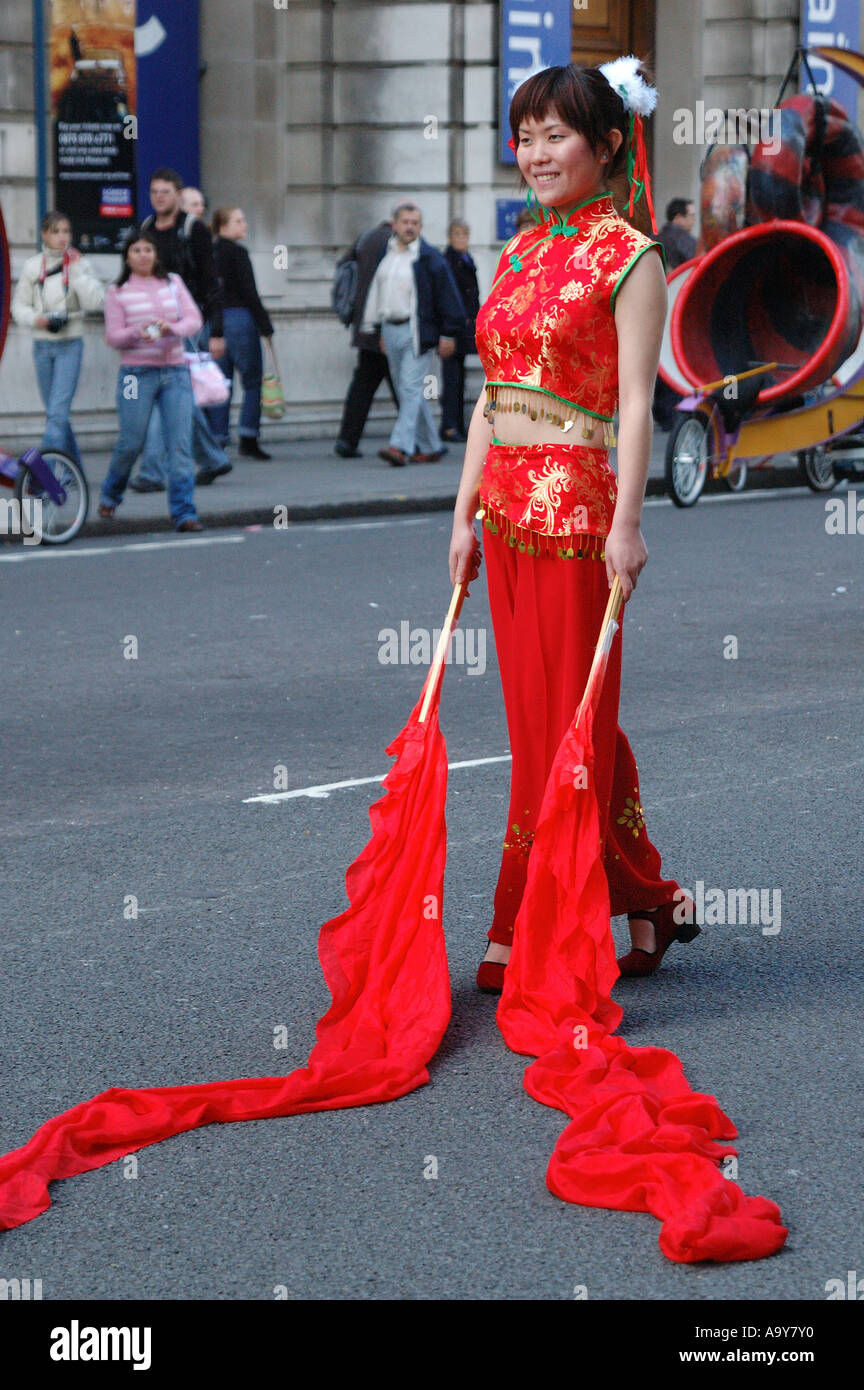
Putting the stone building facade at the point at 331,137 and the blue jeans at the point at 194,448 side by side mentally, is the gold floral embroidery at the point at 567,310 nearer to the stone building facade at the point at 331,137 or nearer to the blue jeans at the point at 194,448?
the blue jeans at the point at 194,448

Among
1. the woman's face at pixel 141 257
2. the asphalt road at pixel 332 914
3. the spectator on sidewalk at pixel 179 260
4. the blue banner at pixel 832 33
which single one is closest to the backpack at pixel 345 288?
the spectator on sidewalk at pixel 179 260

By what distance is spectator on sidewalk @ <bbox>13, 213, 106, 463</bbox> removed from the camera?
13805 millimetres

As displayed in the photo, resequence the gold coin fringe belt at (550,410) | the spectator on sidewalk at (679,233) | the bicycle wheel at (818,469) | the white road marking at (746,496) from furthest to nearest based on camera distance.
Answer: the spectator on sidewalk at (679,233) < the bicycle wheel at (818,469) < the white road marking at (746,496) < the gold coin fringe belt at (550,410)

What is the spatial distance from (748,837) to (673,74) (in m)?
18.1

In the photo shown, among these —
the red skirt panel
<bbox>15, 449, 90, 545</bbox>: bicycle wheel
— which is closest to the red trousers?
the red skirt panel

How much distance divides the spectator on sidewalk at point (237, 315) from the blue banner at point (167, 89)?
2267 millimetres

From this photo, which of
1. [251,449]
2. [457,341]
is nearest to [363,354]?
[251,449]

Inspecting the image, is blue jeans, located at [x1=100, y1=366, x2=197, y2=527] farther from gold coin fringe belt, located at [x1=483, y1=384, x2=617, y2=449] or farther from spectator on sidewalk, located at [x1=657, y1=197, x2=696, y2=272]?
gold coin fringe belt, located at [x1=483, y1=384, x2=617, y2=449]

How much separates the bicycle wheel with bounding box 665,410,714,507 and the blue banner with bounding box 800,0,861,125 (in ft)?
28.8

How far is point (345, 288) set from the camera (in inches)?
698

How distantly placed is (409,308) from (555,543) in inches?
495

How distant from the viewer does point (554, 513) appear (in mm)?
4441

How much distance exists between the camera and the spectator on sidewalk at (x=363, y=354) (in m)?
17.0

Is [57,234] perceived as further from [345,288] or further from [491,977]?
[491,977]
